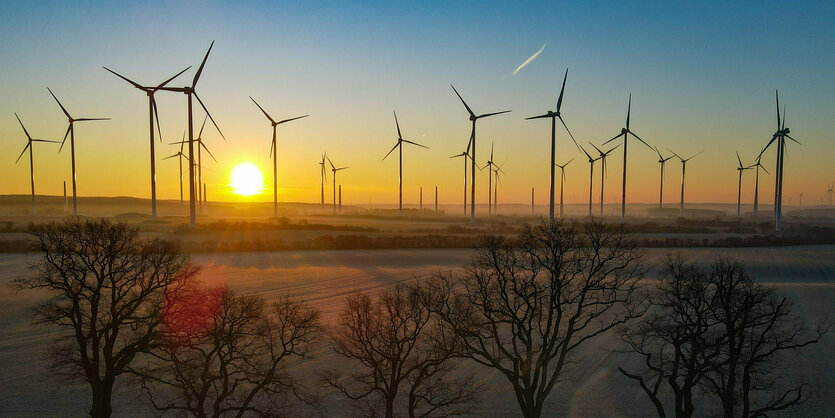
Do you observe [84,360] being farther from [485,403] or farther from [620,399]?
[620,399]

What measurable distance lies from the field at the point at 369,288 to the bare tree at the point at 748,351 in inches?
50.1

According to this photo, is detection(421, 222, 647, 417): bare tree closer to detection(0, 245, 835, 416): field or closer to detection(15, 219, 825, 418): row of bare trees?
detection(15, 219, 825, 418): row of bare trees

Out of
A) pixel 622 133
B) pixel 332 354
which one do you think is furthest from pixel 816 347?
pixel 622 133

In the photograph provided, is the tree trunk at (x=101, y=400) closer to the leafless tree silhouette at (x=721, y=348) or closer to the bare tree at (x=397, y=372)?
the bare tree at (x=397, y=372)

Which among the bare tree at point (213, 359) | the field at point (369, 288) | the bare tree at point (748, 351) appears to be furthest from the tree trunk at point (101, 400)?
the bare tree at point (748, 351)

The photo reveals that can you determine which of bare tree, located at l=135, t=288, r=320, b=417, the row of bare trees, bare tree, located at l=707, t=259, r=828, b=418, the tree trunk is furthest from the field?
the tree trunk

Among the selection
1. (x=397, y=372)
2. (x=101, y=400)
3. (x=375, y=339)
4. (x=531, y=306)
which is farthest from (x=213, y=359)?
(x=531, y=306)

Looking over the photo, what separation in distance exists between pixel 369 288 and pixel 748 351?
25.2m

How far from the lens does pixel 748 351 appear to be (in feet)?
70.7

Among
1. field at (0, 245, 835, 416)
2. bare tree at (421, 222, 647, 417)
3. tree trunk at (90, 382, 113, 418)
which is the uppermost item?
bare tree at (421, 222, 647, 417)

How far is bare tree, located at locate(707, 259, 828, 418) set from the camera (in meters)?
15.4

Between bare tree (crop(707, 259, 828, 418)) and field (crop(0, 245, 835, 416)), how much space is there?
1271 mm

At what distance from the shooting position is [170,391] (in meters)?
20.9

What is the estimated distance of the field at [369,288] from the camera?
19.6 m
